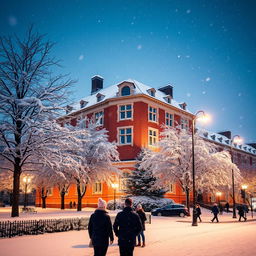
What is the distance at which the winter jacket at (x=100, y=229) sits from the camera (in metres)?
6.39

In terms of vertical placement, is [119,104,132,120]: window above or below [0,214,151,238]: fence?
above

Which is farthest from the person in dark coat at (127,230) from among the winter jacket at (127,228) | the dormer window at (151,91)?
the dormer window at (151,91)

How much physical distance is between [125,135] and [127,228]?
35.1 meters

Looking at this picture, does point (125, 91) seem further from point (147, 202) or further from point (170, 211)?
point (170, 211)

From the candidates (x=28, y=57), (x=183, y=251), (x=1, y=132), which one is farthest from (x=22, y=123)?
(x=183, y=251)

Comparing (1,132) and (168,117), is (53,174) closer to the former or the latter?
(1,132)

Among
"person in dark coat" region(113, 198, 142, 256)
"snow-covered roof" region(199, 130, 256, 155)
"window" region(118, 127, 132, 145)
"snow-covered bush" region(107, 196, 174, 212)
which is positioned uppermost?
"snow-covered roof" region(199, 130, 256, 155)

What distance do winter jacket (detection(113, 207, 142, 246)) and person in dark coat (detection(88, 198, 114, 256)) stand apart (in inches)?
14.1

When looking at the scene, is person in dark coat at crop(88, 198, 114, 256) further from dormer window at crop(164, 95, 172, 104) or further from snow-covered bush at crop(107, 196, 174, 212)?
dormer window at crop(164, 95, 172, 104)

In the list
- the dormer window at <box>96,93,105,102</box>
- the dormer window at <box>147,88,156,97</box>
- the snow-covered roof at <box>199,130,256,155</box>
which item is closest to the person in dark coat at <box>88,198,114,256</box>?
the dormer window at <box>147,88,156,97</box>

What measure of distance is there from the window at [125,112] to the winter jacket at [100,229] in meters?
35.6

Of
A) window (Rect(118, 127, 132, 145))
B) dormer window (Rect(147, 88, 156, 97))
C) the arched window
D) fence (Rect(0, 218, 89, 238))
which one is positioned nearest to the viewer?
fence (Rect(0, 218, 89, 238))

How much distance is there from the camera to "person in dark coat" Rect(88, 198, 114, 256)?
6.35 meters

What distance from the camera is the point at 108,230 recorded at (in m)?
6.55
